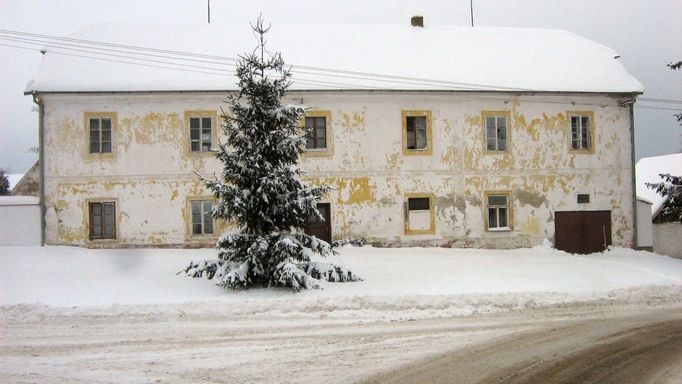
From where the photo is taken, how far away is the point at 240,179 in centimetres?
1351

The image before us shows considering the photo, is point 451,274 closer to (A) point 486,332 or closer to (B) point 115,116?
(A) point 486,332

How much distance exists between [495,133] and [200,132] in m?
11.1

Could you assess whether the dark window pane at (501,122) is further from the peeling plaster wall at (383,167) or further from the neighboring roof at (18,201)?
the neighboring roof at (18,201)

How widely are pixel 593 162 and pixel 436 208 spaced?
22.0 feet

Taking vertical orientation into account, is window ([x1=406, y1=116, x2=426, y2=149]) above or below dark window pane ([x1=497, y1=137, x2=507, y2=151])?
above

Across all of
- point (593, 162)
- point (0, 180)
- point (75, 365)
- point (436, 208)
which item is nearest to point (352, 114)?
point (436, 208)

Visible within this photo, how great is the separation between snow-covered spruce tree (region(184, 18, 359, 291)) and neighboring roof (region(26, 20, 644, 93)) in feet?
25.3

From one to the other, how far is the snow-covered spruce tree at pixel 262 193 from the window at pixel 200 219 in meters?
7.70

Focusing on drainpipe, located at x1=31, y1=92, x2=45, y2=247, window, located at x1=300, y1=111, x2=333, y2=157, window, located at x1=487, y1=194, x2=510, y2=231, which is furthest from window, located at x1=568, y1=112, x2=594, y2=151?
drainpipe, located at x1=31, y1=92, x2=45, y2=247

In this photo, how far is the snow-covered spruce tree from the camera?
13.3 metres

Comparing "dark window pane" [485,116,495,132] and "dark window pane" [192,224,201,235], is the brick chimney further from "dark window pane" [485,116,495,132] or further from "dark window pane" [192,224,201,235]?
"dark window pane" [192,224,201,235]

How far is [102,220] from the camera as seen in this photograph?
21062 mm

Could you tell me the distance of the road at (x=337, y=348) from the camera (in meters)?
7.35

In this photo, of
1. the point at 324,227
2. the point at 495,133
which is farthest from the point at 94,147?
the point at 495,133
